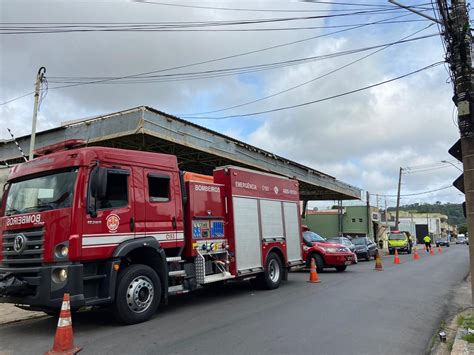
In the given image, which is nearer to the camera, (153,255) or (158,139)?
(153,255)

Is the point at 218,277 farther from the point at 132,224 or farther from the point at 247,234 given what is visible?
the point at 132,224

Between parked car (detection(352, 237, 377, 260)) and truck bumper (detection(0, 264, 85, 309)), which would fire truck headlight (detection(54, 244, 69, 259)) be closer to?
truck bumper (detection(0, 264, 85, 309))

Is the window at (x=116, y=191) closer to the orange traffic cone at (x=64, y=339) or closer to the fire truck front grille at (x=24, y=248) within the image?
the fire truck front grille at (x=24, y=248)

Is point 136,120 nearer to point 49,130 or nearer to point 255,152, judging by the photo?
point 49,130

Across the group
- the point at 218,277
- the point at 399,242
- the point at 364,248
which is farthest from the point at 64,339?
the point at 399,242

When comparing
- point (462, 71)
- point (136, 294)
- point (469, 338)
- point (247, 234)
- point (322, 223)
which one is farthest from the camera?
point (322, 223)

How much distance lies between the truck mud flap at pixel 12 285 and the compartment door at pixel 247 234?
4.88m

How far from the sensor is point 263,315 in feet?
27.2

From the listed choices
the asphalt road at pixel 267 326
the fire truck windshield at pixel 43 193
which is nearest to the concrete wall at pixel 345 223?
the asphalt road at pixel 267 326

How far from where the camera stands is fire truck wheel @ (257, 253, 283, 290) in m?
11.7

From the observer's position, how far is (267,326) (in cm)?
735

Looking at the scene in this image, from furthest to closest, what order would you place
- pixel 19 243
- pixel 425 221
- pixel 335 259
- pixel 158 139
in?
pixel 425 221 → pixel 158 139 → pixel 335 259 → pixel 19 243

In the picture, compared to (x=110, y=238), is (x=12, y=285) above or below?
below

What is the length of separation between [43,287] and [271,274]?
6625 millimetres
